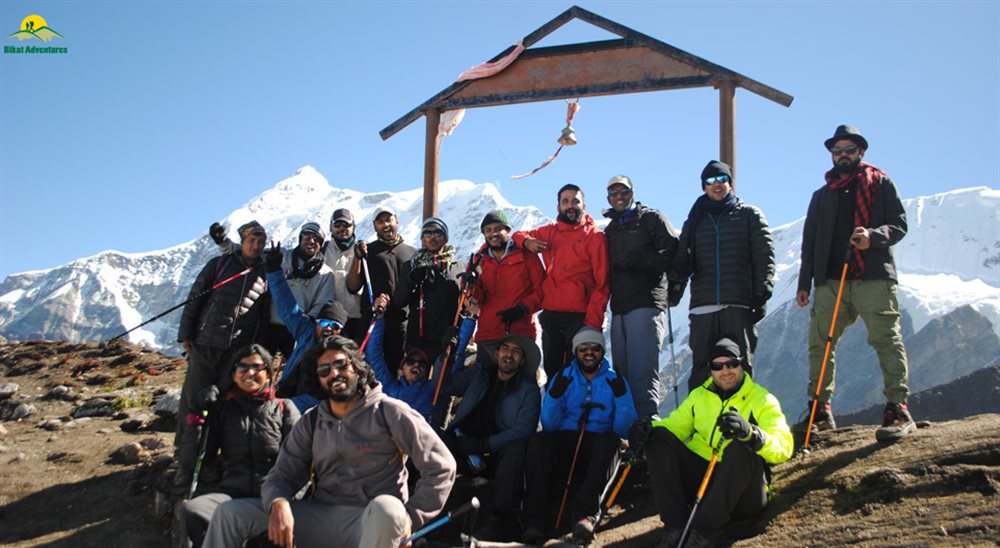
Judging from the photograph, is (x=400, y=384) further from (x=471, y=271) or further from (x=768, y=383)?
(x=768, y=383)

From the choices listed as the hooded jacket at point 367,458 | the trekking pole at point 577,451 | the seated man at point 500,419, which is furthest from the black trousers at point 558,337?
the hooded jacket at point 367,458

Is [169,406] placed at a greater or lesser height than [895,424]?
lesser

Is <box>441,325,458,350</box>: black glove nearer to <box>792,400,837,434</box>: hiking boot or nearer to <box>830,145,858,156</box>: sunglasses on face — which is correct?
<box>792,400,837,434</box>: hiking boot

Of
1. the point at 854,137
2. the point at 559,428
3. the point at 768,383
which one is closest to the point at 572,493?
the point at 559,428

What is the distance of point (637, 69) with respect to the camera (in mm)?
8766

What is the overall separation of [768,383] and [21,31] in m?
147

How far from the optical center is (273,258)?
7484mm

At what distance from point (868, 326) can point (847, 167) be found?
1.40 m

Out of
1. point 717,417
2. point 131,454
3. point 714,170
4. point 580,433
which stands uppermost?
point 714,170

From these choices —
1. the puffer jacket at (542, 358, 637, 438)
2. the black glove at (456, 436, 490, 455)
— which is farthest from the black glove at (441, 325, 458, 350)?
the puffer jacket at (542, 358, 637, 438)

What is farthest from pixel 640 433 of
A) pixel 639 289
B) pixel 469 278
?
pixel 469 278

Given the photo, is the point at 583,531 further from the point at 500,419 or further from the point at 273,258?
the point at 273,258

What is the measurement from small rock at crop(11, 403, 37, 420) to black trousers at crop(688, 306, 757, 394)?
10.3 m

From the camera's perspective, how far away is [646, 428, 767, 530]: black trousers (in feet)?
16.5
